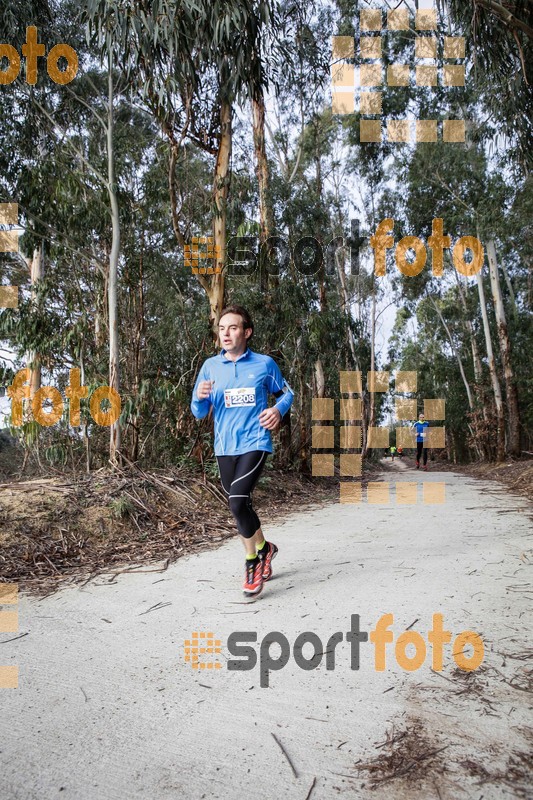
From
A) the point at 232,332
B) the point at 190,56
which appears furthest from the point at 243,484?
the point at 190,56

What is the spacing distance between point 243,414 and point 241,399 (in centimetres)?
10

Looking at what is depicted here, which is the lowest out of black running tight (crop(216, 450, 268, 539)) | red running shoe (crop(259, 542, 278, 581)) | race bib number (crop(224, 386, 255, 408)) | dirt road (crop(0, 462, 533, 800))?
dirt road (crop(0, 462, 533, 800))

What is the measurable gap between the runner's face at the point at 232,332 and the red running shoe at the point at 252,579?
1.39m

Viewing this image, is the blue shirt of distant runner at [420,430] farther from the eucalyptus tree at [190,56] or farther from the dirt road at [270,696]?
the dirt road at [270,696]

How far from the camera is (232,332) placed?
3.67 m

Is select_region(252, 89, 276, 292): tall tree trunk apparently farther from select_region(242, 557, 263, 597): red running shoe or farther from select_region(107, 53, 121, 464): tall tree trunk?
select_region(242, 557, 263, 597): red running shoe

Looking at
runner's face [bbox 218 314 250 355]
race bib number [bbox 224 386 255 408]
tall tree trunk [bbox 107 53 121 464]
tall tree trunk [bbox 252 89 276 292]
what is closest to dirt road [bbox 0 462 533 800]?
race bib number [bbox 224 386 255 408]

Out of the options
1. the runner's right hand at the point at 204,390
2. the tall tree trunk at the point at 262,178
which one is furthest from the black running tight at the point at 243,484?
the tall tree trunk at the point at 262,178

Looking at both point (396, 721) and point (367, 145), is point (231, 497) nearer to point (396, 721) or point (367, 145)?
point (396, 721)

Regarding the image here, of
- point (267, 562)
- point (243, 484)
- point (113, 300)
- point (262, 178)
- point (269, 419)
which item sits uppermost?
point (262, 178)

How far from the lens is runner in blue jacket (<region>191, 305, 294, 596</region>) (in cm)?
355

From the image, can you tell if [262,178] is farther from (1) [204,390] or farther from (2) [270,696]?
(2) [270,696]

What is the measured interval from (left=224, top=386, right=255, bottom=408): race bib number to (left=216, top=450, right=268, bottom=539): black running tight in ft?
1.05

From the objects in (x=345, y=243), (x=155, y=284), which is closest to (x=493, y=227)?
(x=345, y=243)
